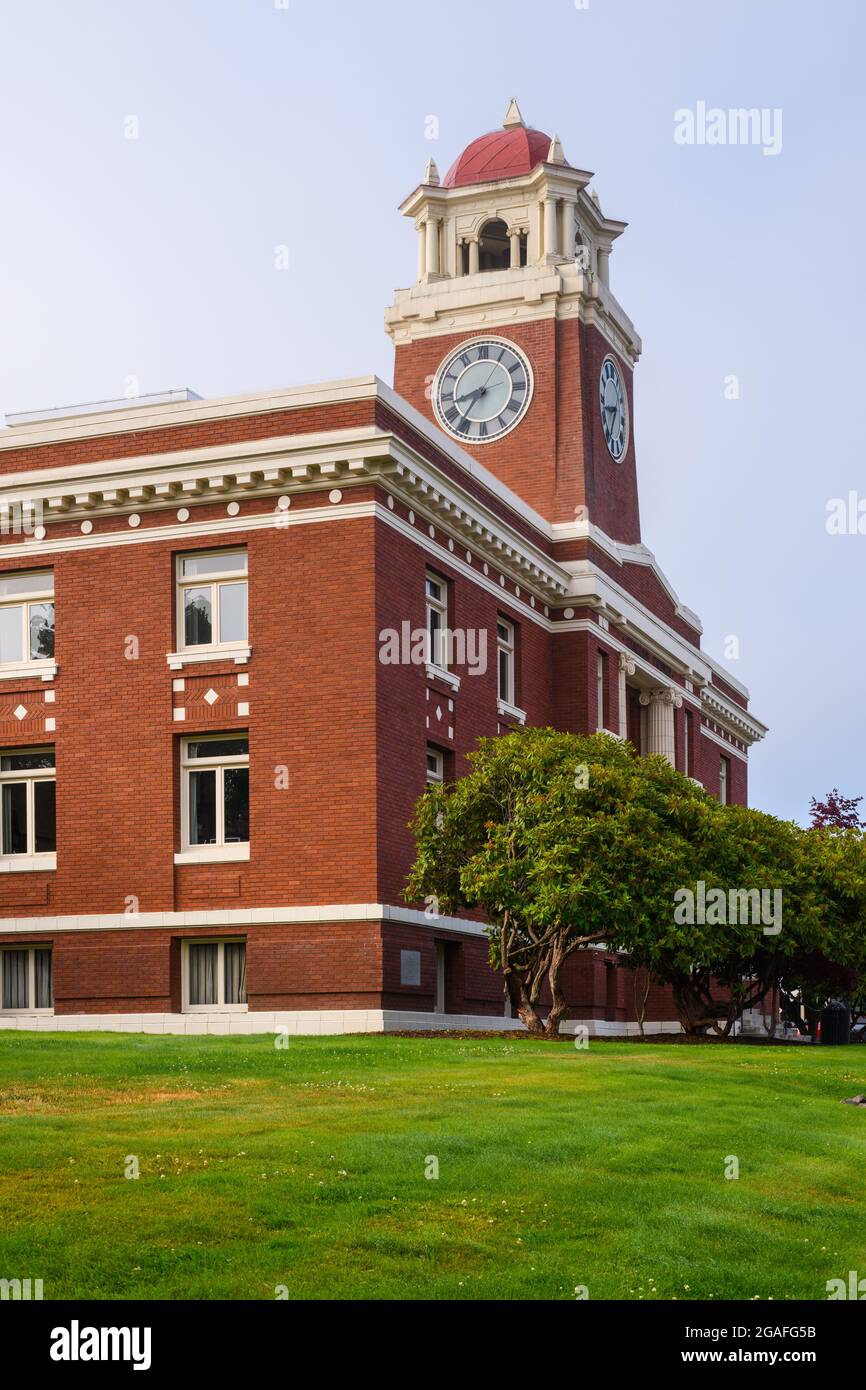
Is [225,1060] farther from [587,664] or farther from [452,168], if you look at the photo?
[452,168]

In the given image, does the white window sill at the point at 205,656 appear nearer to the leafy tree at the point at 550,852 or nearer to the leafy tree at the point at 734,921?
the leafy tree at the point at 550,852

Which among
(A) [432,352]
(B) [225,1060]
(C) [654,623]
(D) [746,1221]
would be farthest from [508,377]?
(D) [746,1221]

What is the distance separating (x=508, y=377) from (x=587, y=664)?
10.7 meters

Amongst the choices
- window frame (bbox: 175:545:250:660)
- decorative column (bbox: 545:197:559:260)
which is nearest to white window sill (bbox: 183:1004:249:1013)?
window frame (bbox: 175:545:250:660)

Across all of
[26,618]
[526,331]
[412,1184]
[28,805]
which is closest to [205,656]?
[26,618]

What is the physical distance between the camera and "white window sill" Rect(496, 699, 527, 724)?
1628 inches

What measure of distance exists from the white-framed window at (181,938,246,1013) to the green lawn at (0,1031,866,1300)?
13245 millimetres

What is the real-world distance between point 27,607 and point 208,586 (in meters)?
4.26

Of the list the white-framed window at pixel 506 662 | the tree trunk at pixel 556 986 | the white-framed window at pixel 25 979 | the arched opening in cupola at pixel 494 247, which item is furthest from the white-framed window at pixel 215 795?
the arched opening in cupola at pixel 494 247

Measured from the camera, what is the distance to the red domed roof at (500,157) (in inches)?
2136

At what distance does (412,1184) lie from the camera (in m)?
13.7

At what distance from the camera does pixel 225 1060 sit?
21797 millimetres

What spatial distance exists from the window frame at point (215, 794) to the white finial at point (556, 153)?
2555 centimetres

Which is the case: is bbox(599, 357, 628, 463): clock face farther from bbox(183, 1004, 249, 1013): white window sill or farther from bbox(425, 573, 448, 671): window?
bbox(183, 1004, 249, 1013): white window sill
